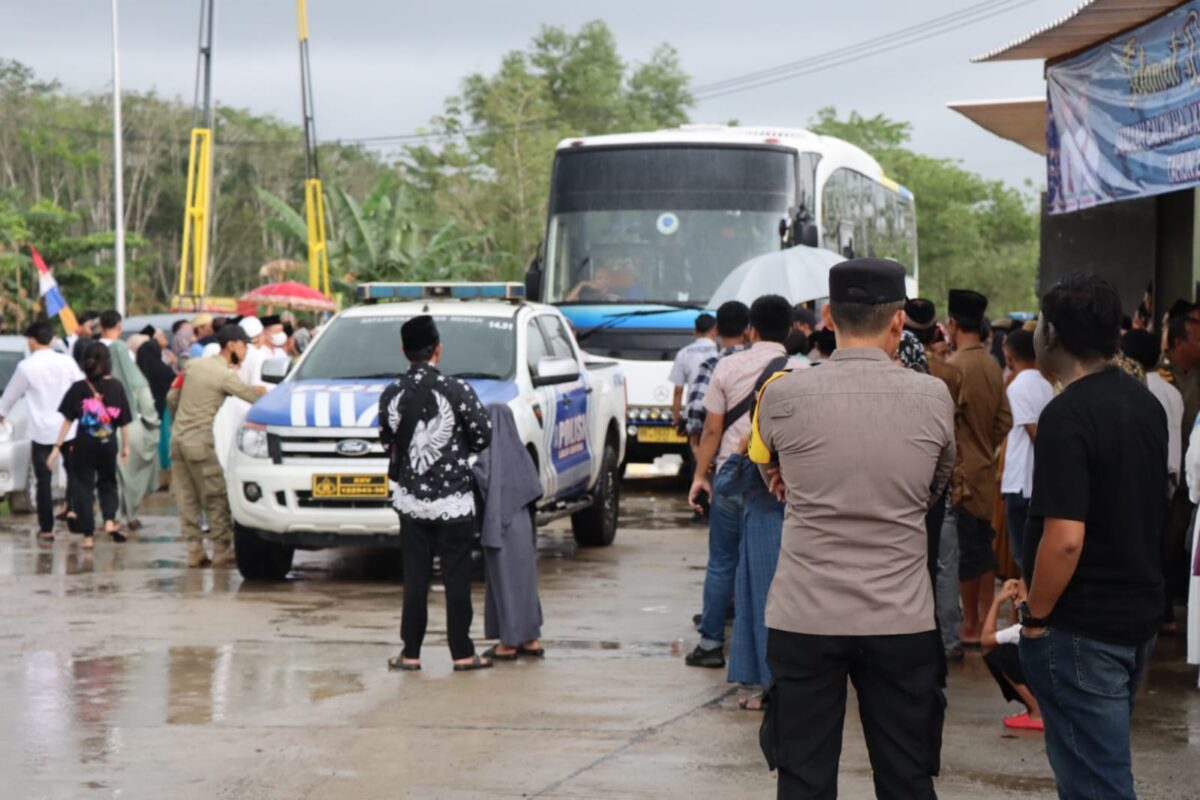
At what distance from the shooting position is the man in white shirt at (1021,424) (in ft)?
30.4

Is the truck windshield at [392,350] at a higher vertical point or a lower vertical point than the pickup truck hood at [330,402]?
higher

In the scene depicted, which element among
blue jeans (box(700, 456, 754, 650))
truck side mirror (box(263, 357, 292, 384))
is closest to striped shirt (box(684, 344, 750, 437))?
blue jeans (box(700, 456, 754, 650))

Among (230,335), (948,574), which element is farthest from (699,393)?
(230,335)

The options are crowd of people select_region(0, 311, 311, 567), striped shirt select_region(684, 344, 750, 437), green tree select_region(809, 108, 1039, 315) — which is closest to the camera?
striped shirt select_region(684, 344, 750, 437)

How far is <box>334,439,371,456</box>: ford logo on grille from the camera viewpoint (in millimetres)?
12016

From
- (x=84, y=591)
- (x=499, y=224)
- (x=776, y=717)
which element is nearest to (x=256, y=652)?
(x=84, y=591)

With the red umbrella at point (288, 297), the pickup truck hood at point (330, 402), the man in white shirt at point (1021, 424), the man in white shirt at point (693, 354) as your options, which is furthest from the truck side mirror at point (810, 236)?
the red umbrella at point (288, 297)

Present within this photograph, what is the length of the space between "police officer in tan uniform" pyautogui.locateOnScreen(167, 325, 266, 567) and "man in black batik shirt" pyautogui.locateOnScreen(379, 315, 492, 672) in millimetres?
4474

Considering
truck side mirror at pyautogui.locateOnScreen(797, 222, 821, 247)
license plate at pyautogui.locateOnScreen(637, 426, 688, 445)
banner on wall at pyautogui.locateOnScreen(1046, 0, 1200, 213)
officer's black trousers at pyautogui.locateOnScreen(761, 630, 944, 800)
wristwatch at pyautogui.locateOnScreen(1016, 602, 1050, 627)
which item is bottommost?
license plate at pyautogui.locateOnScreen(637, 426, 688, 445)

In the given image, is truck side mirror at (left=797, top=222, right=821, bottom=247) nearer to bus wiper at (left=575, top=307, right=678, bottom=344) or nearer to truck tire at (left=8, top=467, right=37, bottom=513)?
bus wiper at (left=575, top=307, right=678, bottom=344)

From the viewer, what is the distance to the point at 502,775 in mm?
6918

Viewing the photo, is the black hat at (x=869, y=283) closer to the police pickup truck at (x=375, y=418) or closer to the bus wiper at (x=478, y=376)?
the police pickup truck at (x=375, y=418)

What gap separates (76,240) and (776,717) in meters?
45.4

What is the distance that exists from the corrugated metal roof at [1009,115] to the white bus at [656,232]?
8.68 feet
